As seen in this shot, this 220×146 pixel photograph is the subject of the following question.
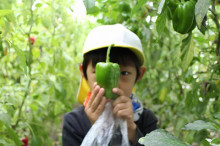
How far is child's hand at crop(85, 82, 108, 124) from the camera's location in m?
0.77

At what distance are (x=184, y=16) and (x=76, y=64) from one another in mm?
1486

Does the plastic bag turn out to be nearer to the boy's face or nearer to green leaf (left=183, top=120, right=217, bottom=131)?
the boy's face

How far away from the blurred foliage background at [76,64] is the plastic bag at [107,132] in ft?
0.67

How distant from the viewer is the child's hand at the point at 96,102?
30.4 inches

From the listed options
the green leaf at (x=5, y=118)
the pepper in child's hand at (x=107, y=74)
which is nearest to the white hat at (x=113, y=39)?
the pepper in child's hand at (x=107, y=74)

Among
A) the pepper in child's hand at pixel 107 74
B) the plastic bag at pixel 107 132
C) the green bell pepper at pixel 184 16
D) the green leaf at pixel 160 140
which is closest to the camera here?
the green leaf at pixel 160 140

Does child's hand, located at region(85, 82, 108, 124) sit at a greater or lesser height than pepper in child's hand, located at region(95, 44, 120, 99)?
lesser

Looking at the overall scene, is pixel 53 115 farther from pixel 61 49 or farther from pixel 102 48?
pixel 102 48

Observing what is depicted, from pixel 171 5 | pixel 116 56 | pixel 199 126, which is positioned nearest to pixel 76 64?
pixel 116 56

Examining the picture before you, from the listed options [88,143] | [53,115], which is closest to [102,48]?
[88,143]

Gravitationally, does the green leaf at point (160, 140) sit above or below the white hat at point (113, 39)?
below

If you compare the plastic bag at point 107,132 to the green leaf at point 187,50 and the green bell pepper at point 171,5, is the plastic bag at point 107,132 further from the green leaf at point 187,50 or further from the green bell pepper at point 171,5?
the green bell pepper at point 171,5

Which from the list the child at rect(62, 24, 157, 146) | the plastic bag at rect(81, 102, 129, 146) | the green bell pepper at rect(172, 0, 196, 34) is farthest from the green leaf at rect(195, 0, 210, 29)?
the plastic bag at rect(81, 102, 129, 146)

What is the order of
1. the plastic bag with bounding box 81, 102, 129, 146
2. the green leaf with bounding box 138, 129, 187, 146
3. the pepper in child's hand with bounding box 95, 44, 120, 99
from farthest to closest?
the plastic bag with bounding box 81, 102, 129, 146
the pepper in child's hand with bounding box 95, 44, 120, 99
the green leaf with bounding box 138, 129, 187, 146
